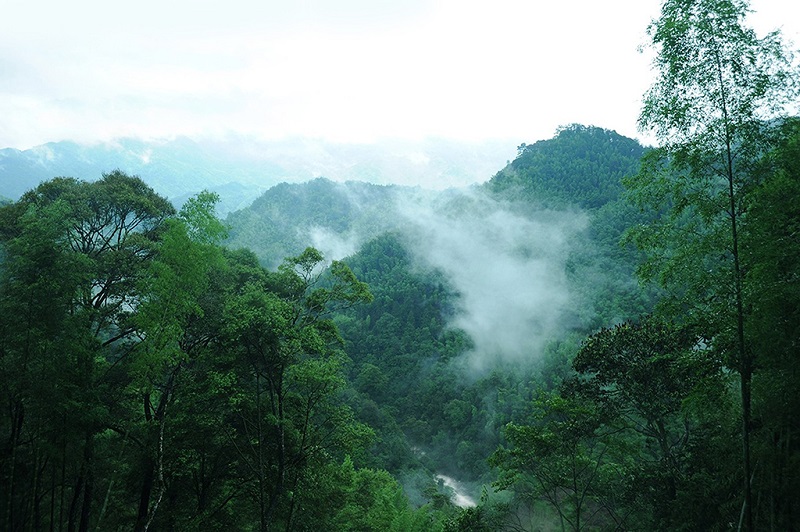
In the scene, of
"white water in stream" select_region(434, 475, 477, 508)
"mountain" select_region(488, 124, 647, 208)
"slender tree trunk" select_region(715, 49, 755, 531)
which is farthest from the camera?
"mountain" select_region(488, 124, 647, 208)

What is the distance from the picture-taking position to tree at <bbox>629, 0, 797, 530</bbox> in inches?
220

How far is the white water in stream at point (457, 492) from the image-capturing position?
3538cm

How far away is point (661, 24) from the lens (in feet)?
20.1

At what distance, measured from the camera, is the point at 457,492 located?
38656 mm

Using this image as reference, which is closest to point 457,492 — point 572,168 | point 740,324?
point 740,324

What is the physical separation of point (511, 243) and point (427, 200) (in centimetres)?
3873

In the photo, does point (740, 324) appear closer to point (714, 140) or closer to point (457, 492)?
point (714, 140)

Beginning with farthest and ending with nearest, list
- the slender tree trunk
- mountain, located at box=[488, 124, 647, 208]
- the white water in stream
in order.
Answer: mountain, located at box=[488, 124, 647, 208], the white water in stream, the slender tree trunk

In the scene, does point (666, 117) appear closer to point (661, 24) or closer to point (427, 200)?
point (661, 24)

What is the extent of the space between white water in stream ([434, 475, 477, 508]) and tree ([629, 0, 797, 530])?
3246 cm

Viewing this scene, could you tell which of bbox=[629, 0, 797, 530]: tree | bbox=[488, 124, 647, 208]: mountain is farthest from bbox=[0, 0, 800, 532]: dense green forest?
bbox=[488, 124, 647, 208]: mountain

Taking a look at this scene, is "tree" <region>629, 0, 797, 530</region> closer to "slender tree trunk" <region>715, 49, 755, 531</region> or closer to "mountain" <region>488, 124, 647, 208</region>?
"slender tree trunk" <region>715, 49, 755, 531</region>

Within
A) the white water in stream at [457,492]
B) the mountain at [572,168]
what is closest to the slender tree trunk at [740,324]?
the white water in stream at [457,492]

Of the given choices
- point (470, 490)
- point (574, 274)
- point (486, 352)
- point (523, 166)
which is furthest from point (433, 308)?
point (523, 166)
